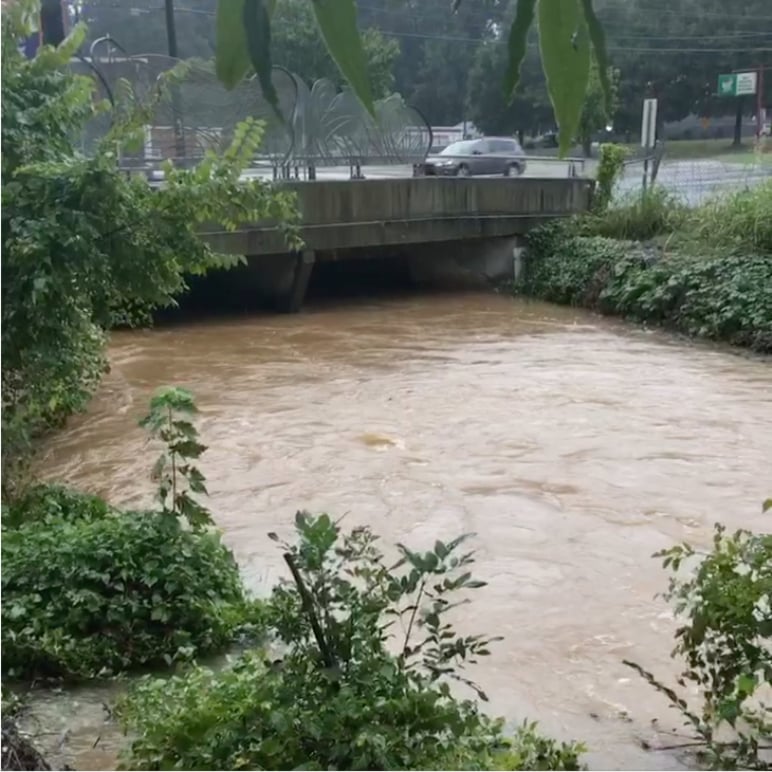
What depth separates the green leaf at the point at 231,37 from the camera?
A: 70 cm

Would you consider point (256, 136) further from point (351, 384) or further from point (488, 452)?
point (351, 384)

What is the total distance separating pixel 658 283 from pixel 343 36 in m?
12.8

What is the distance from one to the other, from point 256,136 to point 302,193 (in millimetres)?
9032

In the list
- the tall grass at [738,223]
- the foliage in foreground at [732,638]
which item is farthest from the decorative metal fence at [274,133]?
the foliage in foreground at [732,638]

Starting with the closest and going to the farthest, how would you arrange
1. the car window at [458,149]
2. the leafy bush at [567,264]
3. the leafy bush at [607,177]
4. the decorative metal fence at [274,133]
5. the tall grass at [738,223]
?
the decorative metal fence at [274,133] < the tall grass at [738,223] < the leafy bush at [567,264] < the leafy bush at [607,177] < the car window at [458,149]

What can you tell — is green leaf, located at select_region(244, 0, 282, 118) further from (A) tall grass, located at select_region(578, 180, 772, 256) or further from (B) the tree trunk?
(A) tall grass, located at select_region(578, 180, 772, 256)

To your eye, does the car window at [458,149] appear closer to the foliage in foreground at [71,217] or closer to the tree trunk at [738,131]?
the tree trunk at [738,131]

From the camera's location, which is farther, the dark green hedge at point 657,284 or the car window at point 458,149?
the car window at point 458,149

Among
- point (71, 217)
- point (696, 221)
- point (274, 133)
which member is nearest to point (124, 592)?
point (71, 217)

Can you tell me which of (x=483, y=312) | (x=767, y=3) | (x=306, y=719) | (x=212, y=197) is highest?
(x=767, y=3)

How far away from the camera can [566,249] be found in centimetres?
1500

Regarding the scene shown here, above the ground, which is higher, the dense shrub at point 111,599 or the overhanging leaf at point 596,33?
the overhanging leaf at point 596,33

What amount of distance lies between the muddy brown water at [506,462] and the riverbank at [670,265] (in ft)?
1.68

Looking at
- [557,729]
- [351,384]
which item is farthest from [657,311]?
[557,729]
